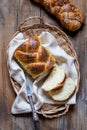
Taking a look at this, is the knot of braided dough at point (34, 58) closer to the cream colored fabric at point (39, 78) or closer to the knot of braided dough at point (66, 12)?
the cream colored fabric at point (39, 78)

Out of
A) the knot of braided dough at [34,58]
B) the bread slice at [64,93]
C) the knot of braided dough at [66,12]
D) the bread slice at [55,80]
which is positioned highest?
the knot of braided dough at [66,12]

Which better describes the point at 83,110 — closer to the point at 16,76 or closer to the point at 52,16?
the point at 16,76

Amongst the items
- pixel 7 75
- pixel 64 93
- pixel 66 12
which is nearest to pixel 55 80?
pixel 64 93

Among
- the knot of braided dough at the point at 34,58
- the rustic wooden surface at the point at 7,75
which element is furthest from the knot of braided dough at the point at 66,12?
the knot of braided dough at the point at 34,58

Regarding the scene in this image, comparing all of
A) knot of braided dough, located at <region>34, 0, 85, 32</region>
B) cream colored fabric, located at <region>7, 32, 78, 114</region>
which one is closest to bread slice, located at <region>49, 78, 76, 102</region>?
cream colored fabric, located at <region>7, 32, 78, 114</region>

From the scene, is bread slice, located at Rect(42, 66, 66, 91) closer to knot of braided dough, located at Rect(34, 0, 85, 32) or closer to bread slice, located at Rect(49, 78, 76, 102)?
bread slice, located at Rect(49, 78, 76, 102)

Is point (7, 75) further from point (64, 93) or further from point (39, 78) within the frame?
point (64, 93)
